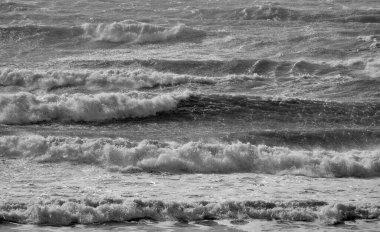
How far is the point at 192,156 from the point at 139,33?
10.2 metres

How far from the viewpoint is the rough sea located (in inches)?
409

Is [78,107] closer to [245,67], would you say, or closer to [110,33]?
[245,67]

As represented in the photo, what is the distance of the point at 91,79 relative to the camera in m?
17.7

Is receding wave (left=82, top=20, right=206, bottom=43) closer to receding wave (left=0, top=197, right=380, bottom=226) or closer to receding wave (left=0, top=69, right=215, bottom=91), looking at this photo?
receding wave (left=0, top=69, right=215, bottom=91)

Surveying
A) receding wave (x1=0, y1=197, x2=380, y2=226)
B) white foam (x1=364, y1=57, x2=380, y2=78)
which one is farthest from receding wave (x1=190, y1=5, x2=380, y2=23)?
receding wave (x1=0, y1=197, x2=380, y2=226)

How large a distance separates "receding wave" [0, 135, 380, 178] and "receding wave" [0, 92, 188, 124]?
6.10 feet

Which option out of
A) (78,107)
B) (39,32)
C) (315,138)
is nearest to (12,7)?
(39,32)

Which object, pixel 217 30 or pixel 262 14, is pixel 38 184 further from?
pixel 262 14

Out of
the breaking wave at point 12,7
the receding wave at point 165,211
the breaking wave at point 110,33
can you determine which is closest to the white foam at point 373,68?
the breaking wave at point 110,33

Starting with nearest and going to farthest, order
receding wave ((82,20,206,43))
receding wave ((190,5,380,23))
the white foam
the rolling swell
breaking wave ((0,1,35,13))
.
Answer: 1. the rolling swell
2. the white foam
3. receding wave ((82,20,206,43))
4. receding wave ((190,5,380,23))
5. breaking wave ((0,1,35,13))

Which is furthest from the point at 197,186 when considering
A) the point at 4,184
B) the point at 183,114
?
the point at 183,114

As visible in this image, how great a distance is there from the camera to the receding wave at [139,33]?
72.1 feet

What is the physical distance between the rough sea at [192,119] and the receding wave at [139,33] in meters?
0.05

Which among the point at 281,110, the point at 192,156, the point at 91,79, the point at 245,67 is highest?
the point at 245,67
